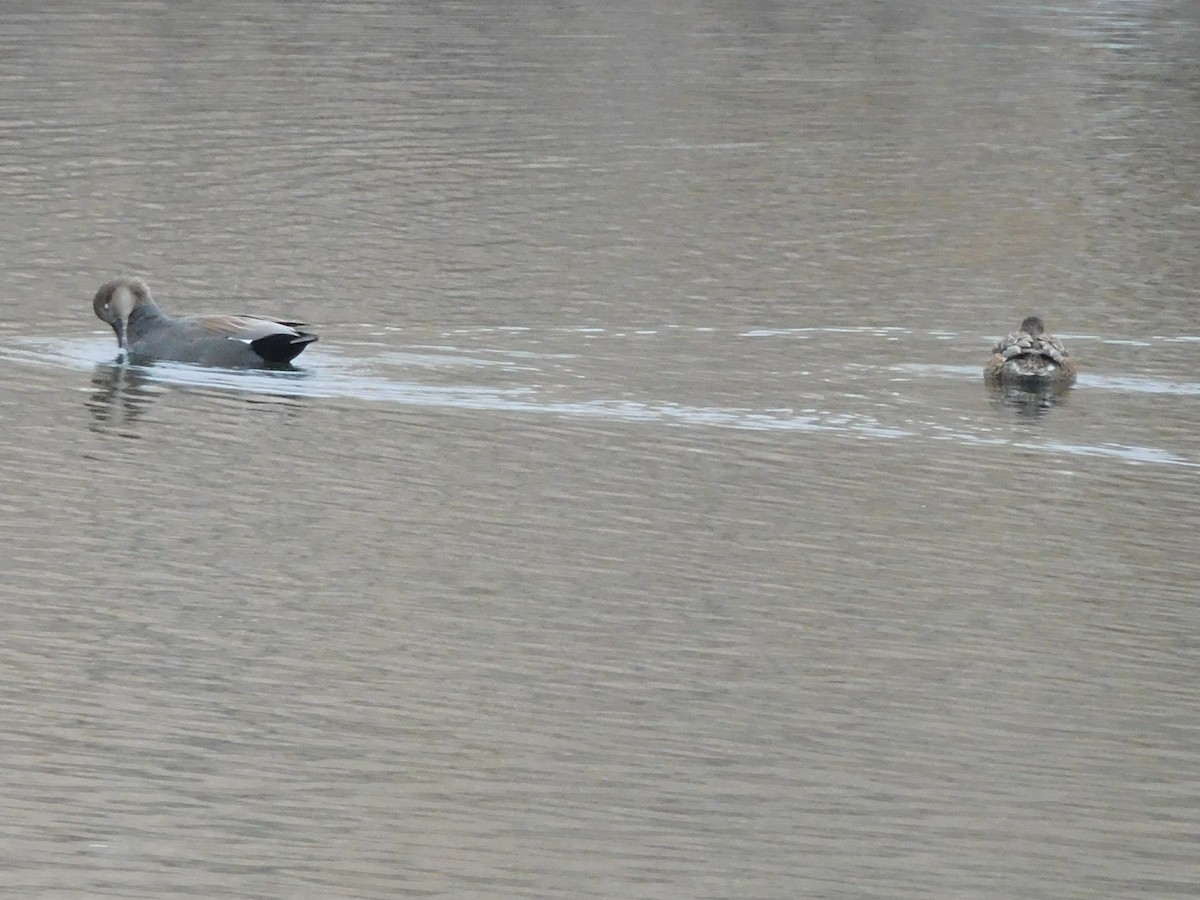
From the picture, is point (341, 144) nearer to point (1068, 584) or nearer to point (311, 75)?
point (311, 75)

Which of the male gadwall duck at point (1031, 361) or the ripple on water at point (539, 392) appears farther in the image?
the male gadwall duck at point (1031, 361)

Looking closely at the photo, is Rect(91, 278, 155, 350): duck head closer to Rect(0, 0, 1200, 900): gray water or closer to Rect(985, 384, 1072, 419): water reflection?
Rect(0, 0, 1200, 900): gray water

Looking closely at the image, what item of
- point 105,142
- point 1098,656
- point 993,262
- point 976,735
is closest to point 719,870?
point 976,735

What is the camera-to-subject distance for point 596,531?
14.4 metres

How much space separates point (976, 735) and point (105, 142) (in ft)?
71.9

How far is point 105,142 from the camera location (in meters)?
31.2

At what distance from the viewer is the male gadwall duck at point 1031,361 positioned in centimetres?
1819

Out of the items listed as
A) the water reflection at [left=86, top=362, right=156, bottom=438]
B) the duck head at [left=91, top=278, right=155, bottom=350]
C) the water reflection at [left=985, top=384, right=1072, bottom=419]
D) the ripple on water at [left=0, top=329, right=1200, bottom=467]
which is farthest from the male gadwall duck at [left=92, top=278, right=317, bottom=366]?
the water reflection at [left=985, top=384, right=1072, bottom=419]

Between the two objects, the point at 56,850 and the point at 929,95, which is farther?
the point at 929,95

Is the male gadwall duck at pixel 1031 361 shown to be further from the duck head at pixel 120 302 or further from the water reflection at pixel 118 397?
the duck head at pixel 120 302

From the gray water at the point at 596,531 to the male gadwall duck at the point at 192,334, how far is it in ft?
1.15

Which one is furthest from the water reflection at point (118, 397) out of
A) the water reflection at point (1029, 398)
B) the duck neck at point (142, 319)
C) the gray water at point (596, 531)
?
the water reflection at point (1029, 398)

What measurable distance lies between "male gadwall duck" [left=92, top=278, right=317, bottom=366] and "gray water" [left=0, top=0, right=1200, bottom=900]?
351 mm

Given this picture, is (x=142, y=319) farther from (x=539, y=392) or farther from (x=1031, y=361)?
(x=1031, y=361)
